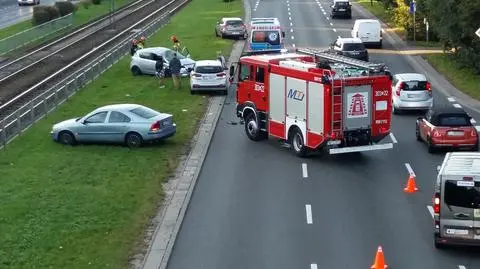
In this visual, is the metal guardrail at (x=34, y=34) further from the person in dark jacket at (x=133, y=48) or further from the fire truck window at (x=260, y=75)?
the fire truck window at (x=260, y=75)

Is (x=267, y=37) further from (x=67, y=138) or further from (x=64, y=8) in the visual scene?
(x=64, y=8)

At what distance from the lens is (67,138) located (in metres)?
31.5

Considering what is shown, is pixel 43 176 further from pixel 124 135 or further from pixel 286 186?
pixel 286 186

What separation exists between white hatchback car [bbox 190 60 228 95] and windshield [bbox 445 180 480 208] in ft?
78.6

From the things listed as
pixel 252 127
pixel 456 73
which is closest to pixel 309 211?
pixel 252 127

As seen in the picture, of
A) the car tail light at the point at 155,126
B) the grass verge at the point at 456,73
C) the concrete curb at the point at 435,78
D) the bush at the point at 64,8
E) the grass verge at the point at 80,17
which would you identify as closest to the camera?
the car tail light at the point at 155,126

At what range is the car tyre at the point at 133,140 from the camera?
30.9 m

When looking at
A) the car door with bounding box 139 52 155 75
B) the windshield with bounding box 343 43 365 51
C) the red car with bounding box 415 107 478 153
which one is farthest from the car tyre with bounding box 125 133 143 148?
the windshield with bounding box 343 43 365 51

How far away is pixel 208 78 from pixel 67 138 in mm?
11716

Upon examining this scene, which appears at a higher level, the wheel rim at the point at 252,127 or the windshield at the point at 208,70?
the windshield at the point at 208,70

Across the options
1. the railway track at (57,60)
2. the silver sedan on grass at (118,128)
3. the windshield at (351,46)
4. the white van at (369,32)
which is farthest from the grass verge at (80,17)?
the silver sedan on grass at (118,128)

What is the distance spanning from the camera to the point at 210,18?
78.8m

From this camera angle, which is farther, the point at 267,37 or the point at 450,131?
the point at 267,37

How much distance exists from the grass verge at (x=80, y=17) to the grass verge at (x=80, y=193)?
109 ft
